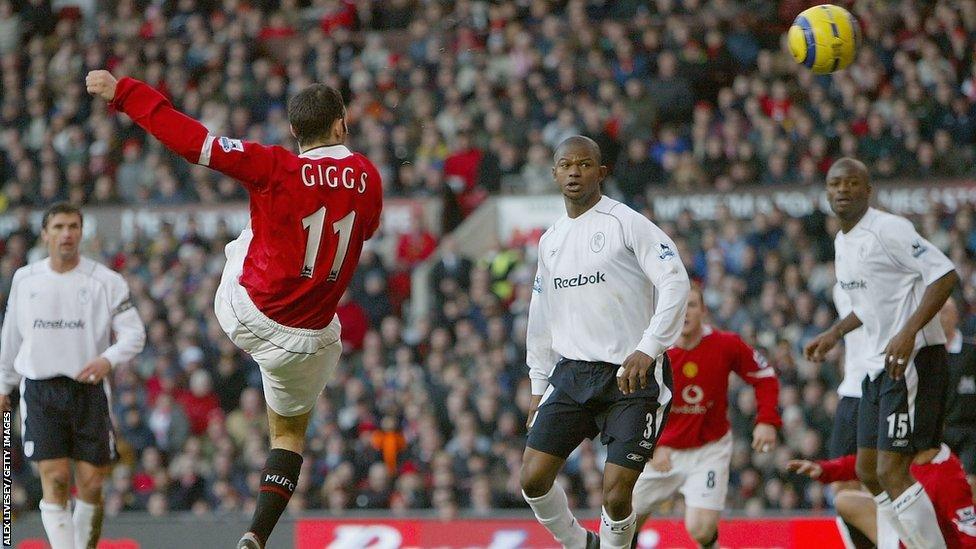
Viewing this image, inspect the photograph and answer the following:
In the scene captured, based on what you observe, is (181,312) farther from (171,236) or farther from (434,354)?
(434,354)

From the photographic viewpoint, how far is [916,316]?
8.05 m

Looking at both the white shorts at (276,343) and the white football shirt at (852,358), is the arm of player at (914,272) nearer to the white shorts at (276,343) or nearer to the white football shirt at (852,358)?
the white football shirt at (852,358)

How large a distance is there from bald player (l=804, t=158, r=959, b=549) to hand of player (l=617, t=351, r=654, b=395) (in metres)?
1.75

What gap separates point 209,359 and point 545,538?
6.80m

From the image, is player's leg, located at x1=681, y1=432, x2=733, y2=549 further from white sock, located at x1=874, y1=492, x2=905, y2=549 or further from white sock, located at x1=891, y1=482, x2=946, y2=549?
white sock, located at x1=891, y1=482, x2=946, y2=549

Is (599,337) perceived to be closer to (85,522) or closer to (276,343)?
(276,343)

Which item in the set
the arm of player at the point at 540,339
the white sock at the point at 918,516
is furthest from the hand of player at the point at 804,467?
the arm of player at the point at 540,339

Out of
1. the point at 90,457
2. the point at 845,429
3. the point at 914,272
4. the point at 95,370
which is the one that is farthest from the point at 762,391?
the point at 90,457

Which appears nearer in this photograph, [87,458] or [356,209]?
[356,209]

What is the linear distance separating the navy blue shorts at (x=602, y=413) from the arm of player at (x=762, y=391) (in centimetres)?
161

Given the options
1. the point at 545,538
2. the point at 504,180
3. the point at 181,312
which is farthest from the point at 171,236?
the point at 545,538

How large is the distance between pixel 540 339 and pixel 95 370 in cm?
319

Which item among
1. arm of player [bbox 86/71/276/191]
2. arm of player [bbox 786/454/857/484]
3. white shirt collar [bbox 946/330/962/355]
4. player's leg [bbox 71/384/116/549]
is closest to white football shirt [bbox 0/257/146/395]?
player's leg [bbox 71/384/116/549]

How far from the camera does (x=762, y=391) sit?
31.4 ft
